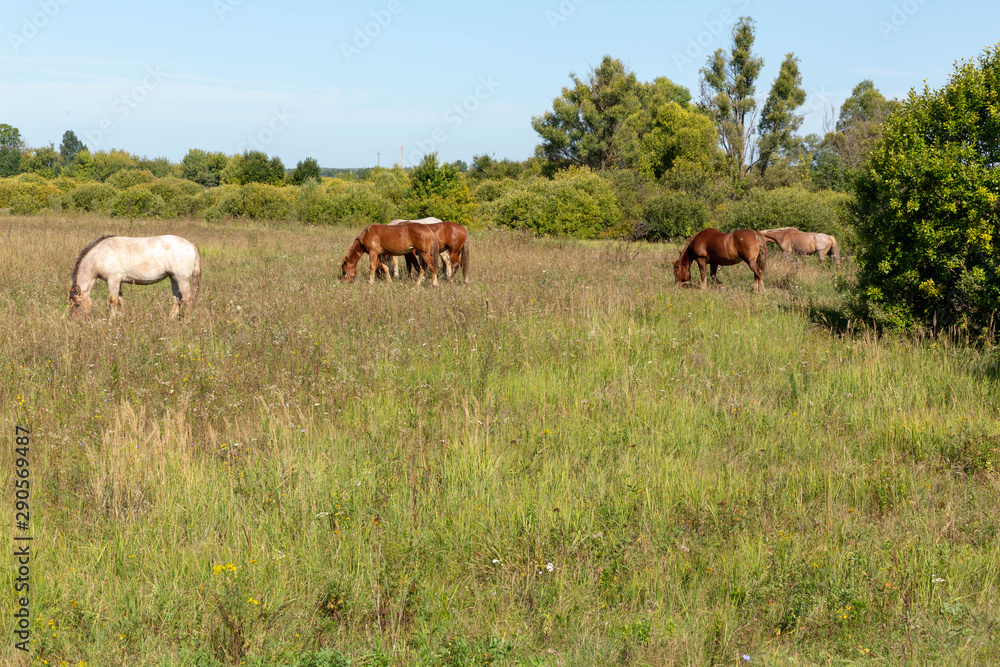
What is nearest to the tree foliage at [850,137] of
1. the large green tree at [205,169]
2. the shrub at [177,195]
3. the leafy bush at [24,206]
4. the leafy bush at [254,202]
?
the leafy bush at [254,202]

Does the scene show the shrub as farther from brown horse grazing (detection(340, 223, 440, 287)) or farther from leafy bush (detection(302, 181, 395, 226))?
brown horse grazing (detection(340, 223, 440, 287))

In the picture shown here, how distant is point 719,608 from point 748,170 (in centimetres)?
5516

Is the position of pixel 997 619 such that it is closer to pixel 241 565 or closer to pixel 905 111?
pixel 241 565

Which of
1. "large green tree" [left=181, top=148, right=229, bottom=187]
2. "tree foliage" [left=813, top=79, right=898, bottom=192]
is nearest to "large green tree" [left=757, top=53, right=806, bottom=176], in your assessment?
"tree foliage" [left=813, top=79, right=898, bottom=192]

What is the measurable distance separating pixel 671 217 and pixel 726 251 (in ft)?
51.6

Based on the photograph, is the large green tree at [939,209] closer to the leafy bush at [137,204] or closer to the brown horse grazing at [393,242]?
the brown horse grazing at [393,242]

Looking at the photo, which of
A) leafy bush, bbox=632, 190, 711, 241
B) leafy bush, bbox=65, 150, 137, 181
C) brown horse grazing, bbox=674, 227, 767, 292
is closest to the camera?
brown horse grazing, bbox=674, 227, 767, 292

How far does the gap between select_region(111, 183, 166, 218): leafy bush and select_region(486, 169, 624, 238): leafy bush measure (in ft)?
73.4

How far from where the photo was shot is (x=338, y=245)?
21953mm

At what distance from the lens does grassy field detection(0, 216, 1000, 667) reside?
3287 millimetres

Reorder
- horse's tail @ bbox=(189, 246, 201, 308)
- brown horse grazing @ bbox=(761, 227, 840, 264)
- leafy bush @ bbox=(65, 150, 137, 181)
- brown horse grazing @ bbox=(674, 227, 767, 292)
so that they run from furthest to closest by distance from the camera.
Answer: leafy bush @ bbox=(65, 150, 137, 181) < brown horse grazing @ bbox=(761, 227, 840, 264) < brown horse grazing @ bbox=(674, 227, 767, 292) < horse's tail @ bbox=(189, 246, 201, 308)

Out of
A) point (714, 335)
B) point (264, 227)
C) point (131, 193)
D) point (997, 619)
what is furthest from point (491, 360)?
point (131, 193)

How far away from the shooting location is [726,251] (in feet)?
47.4

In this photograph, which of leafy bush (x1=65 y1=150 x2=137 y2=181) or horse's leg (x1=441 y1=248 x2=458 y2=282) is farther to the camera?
leafy bush (x1=65 y1=150 x2=137 y2=181)
